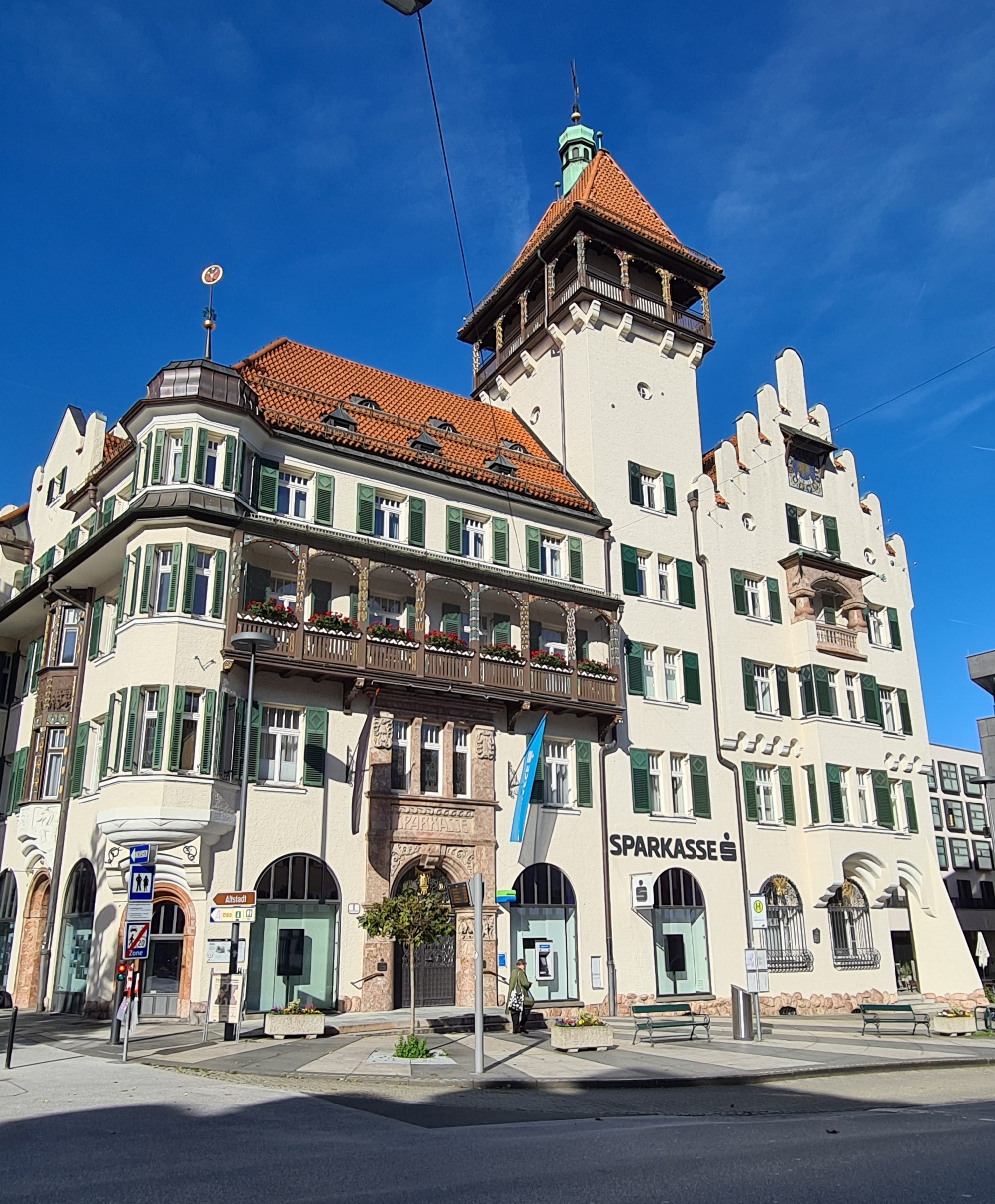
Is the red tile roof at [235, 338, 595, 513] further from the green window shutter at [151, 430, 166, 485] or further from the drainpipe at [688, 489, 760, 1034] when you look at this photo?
the drainpipe at [688, 489, 760, 1034]

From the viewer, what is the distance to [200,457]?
87.0 ft

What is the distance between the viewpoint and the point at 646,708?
33.2 metres

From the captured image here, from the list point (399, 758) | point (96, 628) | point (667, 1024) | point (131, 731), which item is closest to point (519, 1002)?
point (667, 1024)

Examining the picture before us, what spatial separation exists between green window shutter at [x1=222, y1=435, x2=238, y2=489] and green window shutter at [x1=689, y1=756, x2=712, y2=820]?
54.6ft

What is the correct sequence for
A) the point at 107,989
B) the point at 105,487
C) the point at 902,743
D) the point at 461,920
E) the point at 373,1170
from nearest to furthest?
the point at 373,1170 → the point at 107,989 → the point at 461,920 → the point at 105,487 → the point at 902,743

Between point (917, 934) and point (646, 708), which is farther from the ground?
point (646, 708)

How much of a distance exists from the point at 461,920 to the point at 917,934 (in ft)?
62.3

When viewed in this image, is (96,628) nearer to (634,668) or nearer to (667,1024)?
(634,668)

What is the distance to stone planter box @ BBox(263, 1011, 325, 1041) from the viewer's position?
68.1ft

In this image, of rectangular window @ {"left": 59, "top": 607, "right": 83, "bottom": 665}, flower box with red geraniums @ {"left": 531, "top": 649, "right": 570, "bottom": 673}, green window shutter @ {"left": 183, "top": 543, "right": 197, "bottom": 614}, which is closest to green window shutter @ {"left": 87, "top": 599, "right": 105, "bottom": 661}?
rectangular window @ {"left": 59, "top": 607, "right": 83, "bottom": 665}

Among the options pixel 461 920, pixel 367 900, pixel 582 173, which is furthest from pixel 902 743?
pixel 582 173

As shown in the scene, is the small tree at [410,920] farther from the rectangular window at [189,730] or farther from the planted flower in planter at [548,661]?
the planted flower in planter at [548,661]

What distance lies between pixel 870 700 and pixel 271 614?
2315 centimetres

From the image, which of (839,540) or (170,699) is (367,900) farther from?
(839,540)
